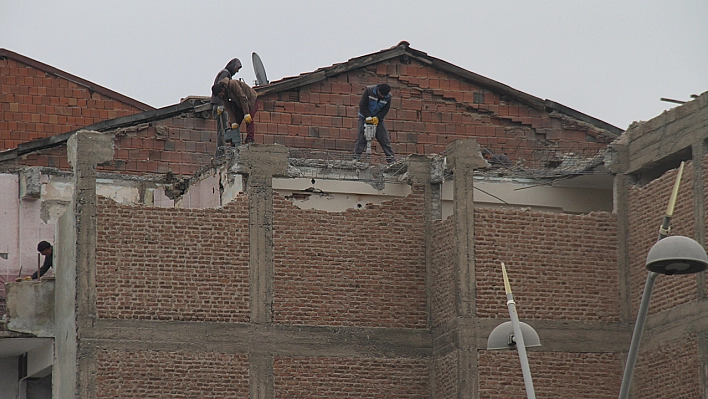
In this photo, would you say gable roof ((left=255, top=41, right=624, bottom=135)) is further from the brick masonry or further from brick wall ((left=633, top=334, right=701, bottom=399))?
brick wall ((left=633, top=334, right=701, bottom=399))

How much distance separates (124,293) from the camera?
26.9m

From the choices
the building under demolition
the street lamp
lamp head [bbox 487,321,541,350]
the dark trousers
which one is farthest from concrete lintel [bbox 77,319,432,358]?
the street lamp

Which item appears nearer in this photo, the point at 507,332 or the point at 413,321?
the point at 507,332

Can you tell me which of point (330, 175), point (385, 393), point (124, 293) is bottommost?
point (385, 393)

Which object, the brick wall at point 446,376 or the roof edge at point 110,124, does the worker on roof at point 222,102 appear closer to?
the roof edge at point 110,124

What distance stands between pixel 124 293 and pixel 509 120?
36.2 ft

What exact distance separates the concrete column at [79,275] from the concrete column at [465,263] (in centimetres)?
581

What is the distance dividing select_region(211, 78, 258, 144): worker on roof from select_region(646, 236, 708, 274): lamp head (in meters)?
13.4

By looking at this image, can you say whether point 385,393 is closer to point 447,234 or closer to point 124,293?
point 447,234

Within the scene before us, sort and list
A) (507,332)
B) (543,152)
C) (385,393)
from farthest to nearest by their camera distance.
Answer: (543,152)
(385,393)
(507,332)

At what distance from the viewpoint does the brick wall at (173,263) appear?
1061 inches

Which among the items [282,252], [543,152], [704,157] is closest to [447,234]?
[282,252]

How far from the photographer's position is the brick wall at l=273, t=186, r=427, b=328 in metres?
27.9

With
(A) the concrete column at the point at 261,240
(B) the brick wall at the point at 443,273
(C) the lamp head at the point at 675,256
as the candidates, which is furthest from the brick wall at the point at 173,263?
(C) the lamp head at the point at 675,256
